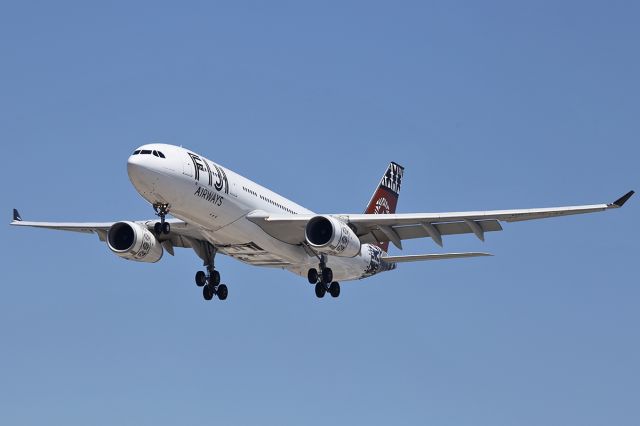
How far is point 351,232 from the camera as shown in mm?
44750

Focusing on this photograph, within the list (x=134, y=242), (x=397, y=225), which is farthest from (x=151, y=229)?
(x=397, y=225)

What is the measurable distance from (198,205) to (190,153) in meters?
1.92

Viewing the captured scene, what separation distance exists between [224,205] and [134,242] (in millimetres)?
4868

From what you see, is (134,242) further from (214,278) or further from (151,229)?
(214,278)

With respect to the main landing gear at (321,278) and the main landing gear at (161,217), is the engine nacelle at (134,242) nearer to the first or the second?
the main landing gear at (161,217)

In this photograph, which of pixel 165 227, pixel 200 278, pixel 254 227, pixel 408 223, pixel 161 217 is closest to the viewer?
pixel 161 217

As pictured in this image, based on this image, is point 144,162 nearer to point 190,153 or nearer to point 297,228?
point 190,153

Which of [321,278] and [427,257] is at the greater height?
[427,257]

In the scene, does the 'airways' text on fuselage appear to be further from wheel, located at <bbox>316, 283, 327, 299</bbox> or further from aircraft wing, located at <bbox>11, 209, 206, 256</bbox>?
wheel, located at <bbox>316, 283, 327, 299</bbox>

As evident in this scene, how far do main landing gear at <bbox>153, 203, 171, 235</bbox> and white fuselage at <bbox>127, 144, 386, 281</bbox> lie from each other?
0.76 ft

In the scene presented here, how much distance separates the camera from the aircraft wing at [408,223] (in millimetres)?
43219

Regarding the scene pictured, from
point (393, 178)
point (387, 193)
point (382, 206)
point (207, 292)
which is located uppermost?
point (393, 178)

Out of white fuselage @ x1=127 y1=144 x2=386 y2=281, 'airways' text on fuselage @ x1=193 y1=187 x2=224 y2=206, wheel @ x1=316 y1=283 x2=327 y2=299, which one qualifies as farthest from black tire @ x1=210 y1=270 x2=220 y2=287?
'airways' text on fuselage @ x1=193 y1=187 x2=224 y2=206

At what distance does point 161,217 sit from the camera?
137ft
